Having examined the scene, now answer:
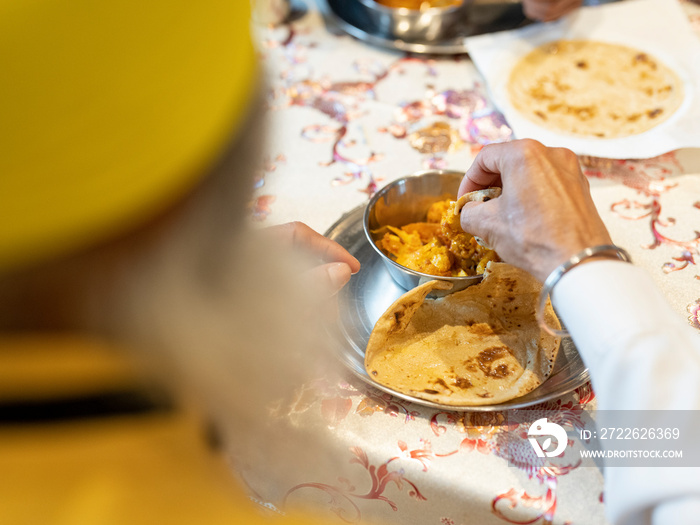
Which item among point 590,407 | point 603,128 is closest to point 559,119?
point 603,128

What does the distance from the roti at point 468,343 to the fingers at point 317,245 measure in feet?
0.60

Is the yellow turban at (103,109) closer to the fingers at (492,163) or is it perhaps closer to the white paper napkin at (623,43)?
the fingers at (492,163)

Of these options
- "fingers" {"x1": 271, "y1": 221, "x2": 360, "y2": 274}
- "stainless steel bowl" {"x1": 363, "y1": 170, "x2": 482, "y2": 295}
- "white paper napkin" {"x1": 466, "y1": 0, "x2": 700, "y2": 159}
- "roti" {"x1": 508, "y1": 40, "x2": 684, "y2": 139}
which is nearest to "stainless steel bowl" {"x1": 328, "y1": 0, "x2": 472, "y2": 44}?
"white paper napkin" {"x1": 466, "y1": 0, "x2": 700, "y2": 159}

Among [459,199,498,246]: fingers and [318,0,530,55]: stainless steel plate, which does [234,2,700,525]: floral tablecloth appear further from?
[459,199,498,246]: fingers

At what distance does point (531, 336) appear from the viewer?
1002 mm

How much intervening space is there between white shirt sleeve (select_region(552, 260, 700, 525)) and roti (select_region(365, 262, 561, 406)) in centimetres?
17

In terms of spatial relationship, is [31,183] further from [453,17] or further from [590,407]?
[453,17]

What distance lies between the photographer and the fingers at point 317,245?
1107mm

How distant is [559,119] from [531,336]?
33.7 inches

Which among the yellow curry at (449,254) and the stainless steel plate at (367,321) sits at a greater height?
the yellow curry at (449,254)

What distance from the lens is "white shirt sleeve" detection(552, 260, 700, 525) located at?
681 millimetres

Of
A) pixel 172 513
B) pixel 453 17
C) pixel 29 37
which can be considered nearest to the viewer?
pixel 29 37

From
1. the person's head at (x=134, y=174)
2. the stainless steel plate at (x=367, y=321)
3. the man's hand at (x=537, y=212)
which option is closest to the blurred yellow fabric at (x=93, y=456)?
the person's head at (x=134, y=174)

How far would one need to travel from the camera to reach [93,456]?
436mm
